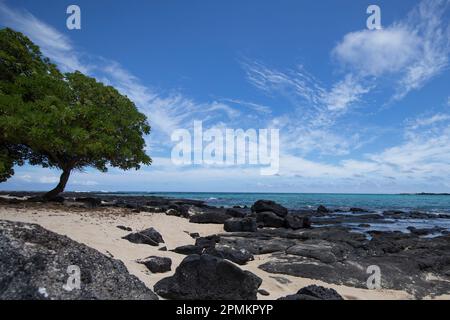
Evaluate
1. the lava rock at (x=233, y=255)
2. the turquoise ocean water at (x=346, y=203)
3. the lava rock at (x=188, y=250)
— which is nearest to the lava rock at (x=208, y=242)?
the lava rock at (x=188, y=250)

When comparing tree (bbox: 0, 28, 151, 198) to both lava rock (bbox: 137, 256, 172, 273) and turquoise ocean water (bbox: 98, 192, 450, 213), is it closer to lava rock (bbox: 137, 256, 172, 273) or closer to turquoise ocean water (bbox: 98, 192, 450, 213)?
lava rock (bbox: 137, 256, 172, 273)

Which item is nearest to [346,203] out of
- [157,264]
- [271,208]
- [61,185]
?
[271,208]

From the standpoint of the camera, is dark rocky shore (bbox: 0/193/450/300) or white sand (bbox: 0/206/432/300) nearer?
dark rocky shore (bbox: 0/193/450/300)

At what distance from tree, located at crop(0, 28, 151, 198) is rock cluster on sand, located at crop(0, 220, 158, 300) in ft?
42.4

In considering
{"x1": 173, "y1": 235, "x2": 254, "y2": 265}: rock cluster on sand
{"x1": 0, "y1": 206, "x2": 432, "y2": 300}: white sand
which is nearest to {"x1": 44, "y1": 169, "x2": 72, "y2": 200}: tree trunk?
{"x1": 0, "y1": 206, "x2": 432, "y2": 300}: white sand

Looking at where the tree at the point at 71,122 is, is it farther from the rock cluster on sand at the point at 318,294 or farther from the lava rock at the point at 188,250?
the rock cluster on sand at the point at 318,294

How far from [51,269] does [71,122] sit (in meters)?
15.5

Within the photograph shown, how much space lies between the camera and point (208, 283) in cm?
600

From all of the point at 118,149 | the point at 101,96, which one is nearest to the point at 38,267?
the point at 118,149

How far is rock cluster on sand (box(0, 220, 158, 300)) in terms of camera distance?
13.6ft

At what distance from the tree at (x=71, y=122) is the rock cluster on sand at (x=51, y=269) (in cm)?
1292

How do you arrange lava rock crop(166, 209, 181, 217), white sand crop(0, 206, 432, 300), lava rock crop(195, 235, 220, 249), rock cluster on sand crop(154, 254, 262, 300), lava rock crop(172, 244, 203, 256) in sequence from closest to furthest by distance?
1. rock cluster on sand crop(154, 254, 262, 300)
2. white sand crop(0, 206, 432, 300)
3. lava rock crop(172, 244, 203, 256)
4. lava rock crop(195, 235, 220, 249)
5. lava rock crop(166, 209, 181, 217)
